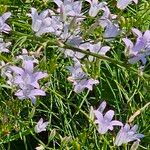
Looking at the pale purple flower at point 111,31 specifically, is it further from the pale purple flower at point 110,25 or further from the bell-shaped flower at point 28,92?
the bell-shaped flower at point 28,92

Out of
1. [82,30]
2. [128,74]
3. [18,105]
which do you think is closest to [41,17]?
[82,30]

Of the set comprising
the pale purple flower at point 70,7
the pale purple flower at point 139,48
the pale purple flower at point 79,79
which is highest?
the pale purple flower at point 70,7

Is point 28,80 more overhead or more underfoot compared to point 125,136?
more overhead

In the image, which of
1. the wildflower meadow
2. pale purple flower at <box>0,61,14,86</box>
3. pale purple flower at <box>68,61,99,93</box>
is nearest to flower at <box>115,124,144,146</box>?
the wildflower meadow

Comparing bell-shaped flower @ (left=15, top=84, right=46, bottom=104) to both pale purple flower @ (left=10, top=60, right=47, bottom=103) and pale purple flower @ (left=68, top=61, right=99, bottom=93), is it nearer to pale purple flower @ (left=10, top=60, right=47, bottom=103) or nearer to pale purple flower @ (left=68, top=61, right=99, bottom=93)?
pale purple flower @ (left=10, top=60, right=47, bottom=103)

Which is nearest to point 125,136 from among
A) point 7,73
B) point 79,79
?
point 79,79

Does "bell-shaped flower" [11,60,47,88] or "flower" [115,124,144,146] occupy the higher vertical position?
"bell-shaped flower" [11,60,47,88]

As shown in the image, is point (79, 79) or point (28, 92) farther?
point (79, 79)

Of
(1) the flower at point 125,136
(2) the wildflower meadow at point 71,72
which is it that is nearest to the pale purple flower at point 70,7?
(2) the wildflower meadow at point 71,72

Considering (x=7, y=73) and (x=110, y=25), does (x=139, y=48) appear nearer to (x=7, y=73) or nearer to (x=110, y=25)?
(x=110, y=25)
